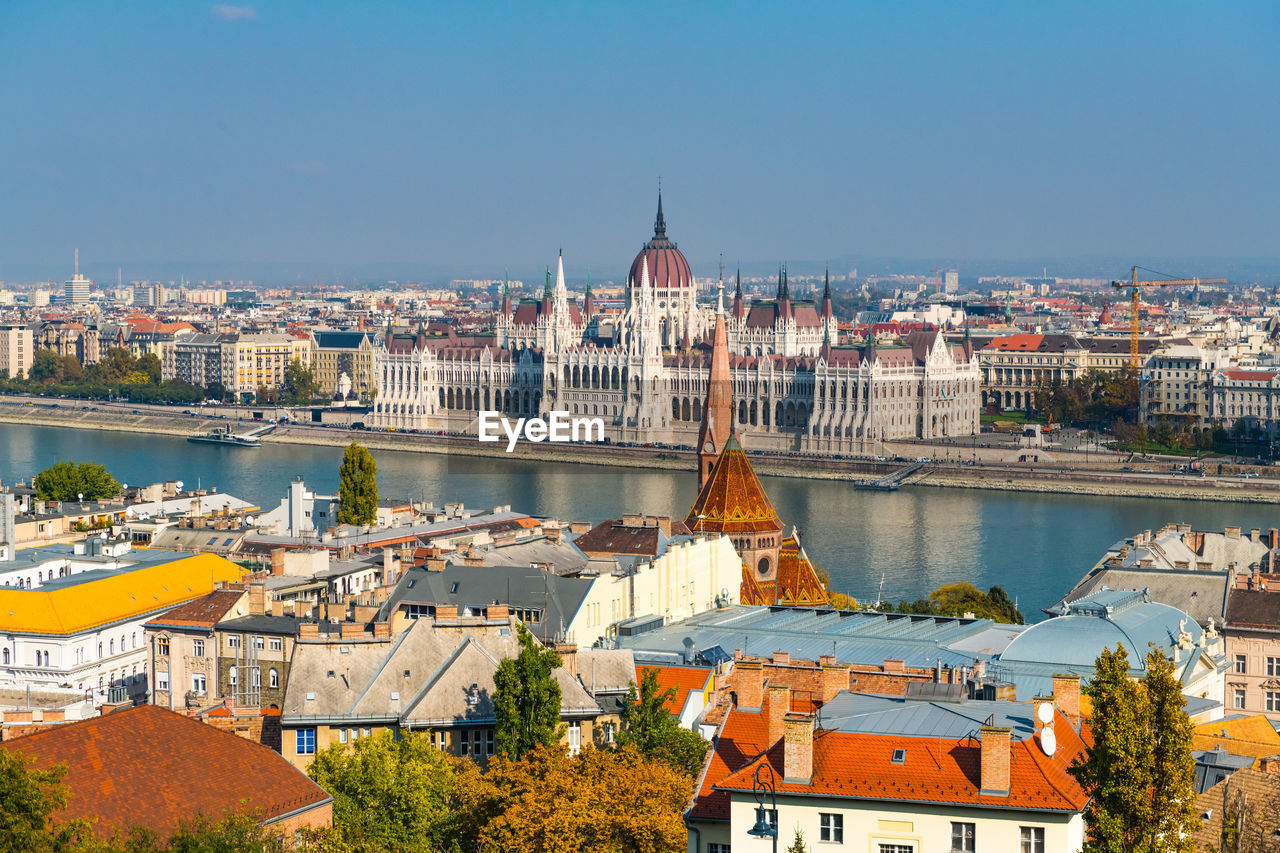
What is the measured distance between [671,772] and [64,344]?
282ft

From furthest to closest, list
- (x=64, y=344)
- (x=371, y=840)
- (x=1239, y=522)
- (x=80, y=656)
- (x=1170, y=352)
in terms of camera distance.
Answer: (x=64, y=344) < (x=1170, y=352) < (x=1239, y=522) < (x=80, y=656) < (x=371, y=840)

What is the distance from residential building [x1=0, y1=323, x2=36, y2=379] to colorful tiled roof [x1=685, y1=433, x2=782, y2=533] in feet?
235

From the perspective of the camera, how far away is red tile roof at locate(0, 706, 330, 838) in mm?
9555

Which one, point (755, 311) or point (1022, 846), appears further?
point (755, 311)

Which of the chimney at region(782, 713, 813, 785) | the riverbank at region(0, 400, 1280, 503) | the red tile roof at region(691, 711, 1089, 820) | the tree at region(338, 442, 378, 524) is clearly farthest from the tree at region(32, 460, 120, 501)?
the riverbank at region(0, 400, 1280, 503)

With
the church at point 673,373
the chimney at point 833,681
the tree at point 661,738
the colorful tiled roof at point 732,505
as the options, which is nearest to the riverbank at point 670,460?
the church at point 673,373

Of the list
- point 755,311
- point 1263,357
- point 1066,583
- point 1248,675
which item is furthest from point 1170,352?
point 1248,675

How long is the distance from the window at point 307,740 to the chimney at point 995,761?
4727 mm

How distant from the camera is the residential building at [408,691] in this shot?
11875 millimetres

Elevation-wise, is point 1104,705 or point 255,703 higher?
point 1104,705

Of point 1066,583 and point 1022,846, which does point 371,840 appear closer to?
point 1022,846

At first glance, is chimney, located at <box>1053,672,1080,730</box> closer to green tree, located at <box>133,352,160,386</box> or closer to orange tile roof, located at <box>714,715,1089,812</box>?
orange tile roof, located at <box>714,715,1089,812</box>

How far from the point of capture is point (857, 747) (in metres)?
8.83

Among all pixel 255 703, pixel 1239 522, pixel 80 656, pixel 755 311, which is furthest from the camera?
pixel 755 311
